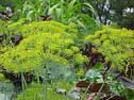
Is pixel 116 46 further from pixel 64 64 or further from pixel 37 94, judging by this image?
pixel 37 94

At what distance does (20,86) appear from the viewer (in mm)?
2668

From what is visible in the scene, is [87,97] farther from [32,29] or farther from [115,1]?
[115,1]

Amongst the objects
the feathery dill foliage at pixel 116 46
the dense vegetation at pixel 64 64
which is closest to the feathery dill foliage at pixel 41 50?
the dense vegetation at pixel 64 64

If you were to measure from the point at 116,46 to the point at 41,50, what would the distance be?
1.28 ft

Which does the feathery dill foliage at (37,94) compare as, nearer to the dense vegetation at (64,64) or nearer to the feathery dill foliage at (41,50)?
the dense vegetation at (64,64)

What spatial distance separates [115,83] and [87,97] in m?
0.17

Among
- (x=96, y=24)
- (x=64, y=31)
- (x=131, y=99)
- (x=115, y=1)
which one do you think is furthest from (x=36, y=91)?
(x=115, y=1)

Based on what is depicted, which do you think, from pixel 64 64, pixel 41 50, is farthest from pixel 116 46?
pixel 41 50

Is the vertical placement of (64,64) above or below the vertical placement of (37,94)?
above

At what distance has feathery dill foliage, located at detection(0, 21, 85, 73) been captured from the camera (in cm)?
212

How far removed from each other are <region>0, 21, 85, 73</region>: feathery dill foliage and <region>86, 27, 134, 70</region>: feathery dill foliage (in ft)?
0.41

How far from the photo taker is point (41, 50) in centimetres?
212

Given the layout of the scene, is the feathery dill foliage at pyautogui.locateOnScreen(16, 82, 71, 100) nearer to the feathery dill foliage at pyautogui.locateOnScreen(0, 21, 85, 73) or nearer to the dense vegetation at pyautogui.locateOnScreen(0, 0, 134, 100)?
the dense vegetation at pyautogui.locateOnScreen(0, 0, 134, 100)

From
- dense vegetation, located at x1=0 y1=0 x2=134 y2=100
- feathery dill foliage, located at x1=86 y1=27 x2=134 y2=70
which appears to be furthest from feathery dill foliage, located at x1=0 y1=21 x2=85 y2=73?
feathery dill foliage, located at x1=86 y1=27 x2=134 y2=70
